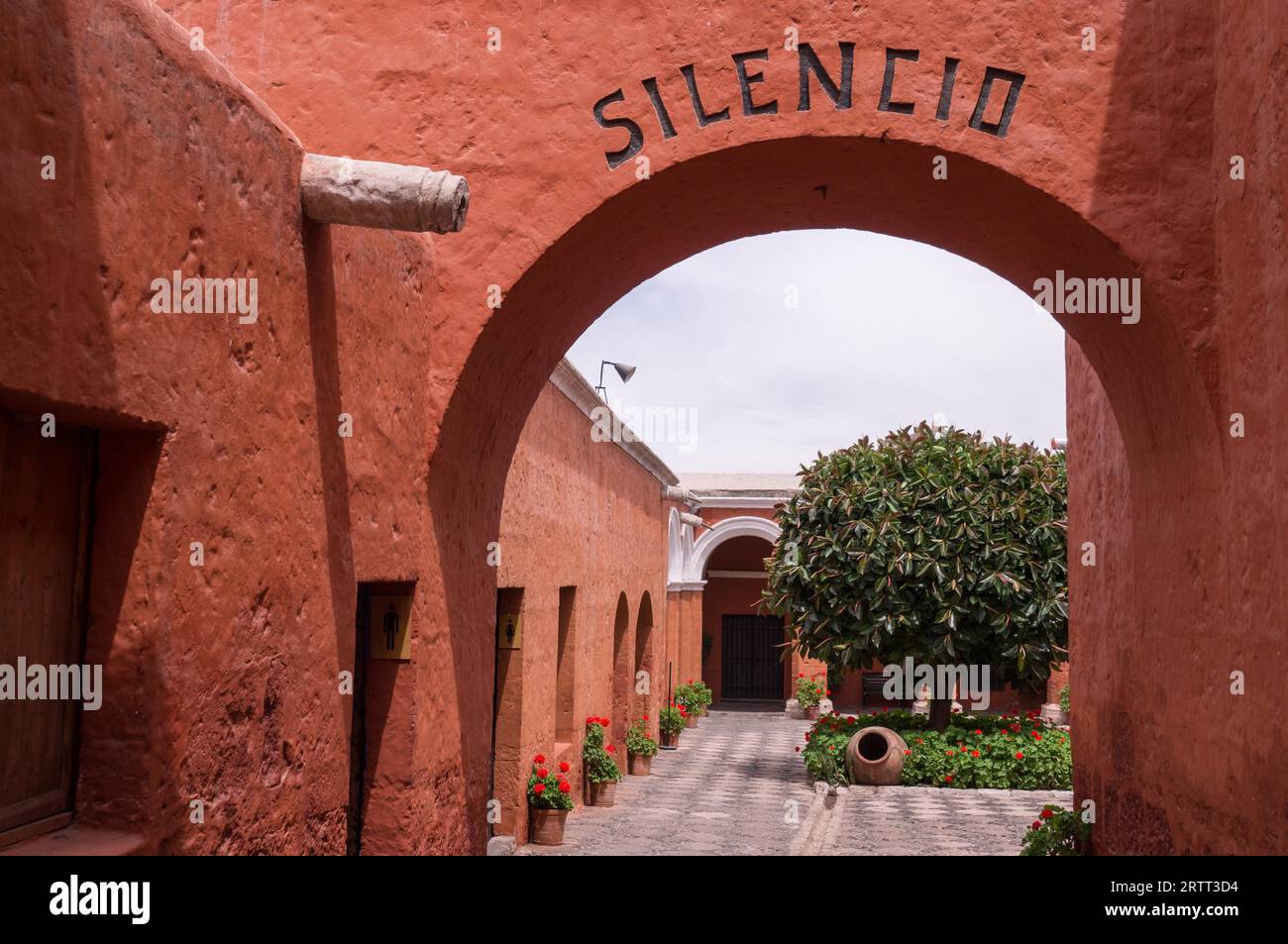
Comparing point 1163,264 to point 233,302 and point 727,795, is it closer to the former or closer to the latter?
point 233,302

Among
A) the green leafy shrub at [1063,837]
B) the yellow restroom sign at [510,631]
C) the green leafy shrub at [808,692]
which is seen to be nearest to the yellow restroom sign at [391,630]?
the green leafy shrub at [1063,837]

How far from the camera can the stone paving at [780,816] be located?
10.6 meters

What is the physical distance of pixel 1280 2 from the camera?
383 cm

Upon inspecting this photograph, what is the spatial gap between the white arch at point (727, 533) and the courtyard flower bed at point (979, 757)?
29.8ft

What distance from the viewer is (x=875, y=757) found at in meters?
15.2

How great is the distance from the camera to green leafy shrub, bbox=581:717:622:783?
12.7 m

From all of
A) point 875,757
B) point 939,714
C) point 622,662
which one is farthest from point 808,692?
point 875,757

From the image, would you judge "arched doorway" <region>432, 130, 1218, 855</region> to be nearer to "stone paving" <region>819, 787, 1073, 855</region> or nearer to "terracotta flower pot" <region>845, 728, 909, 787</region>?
"stone paving" <region>819, 787, 1073, 855</region>

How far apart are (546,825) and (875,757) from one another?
617 cm

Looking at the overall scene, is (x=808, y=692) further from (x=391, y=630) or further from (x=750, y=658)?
(x=391, y=630)

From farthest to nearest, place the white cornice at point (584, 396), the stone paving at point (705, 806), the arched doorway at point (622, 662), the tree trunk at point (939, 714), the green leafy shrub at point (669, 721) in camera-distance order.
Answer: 1. the green leafy shrub at point (669, 721)
2. the tree trunk at point (939, 714)
3. the arched doorway at point (622, 662)
4. the white cornice at point (584, 396)
5. the stone paving at point (705, 806)

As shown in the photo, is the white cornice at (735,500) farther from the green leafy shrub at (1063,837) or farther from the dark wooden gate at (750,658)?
the green leafy shrub at (1063,837)

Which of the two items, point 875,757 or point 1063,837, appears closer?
point 1063,837
